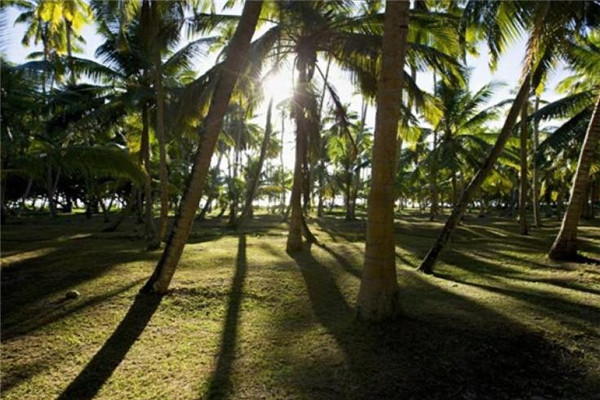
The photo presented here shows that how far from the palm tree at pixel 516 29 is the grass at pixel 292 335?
1.49m

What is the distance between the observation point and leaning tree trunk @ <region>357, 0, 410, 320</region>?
501 cm

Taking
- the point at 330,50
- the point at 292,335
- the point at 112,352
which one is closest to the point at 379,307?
the point at 292,335

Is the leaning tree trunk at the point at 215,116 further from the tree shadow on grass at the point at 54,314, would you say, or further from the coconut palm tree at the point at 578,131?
the coconut palm tree at the point at 578,131

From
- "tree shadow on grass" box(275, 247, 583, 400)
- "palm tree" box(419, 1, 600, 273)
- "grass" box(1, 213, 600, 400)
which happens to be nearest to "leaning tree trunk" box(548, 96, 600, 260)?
"grass" box(1, 213, 600, 400)

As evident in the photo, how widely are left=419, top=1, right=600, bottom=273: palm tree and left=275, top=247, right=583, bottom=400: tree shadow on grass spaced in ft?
11.5

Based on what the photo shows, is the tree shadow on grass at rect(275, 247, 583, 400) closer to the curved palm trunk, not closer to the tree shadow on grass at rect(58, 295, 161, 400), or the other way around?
the tree shadow on grass at rect(58, 295, 161, 400)

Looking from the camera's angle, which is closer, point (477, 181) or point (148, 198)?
point (477, 181)

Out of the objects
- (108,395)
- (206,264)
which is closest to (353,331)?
(108,395)

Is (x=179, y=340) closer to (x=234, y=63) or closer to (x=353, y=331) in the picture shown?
(x=353, y=331)

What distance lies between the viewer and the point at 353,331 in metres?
5.05

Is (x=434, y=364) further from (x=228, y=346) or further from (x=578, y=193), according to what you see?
(x=578, y=193)

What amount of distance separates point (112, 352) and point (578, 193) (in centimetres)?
996

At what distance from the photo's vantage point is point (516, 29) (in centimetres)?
866

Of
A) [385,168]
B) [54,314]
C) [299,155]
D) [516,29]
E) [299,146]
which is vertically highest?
[516,29]
